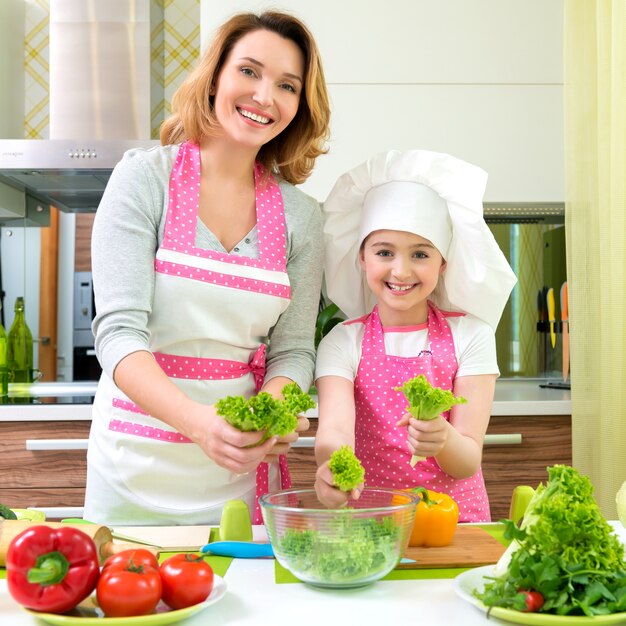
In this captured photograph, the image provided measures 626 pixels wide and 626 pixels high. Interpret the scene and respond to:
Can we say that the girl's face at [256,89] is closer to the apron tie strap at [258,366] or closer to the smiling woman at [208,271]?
the smiling woman at [208,271]

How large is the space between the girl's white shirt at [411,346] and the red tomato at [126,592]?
29.3 inches

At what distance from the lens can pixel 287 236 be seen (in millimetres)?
1554

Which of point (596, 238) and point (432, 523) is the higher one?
point (596, 238)

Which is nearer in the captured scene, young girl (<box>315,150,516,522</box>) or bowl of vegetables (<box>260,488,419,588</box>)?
bowl of vegetables (<box>260,488,419,588</box>)

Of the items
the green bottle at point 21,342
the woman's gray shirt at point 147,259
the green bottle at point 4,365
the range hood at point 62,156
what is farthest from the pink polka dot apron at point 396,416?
the green bottle at point 21,342

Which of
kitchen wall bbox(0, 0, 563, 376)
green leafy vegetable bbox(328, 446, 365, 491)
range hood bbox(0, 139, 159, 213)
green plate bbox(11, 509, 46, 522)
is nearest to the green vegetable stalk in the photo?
green leafy vegetable bbox(328, 446, 365, 491)

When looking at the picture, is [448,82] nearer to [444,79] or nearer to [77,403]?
[444,79]

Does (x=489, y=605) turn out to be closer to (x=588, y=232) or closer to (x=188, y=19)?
(x=588, y=232)

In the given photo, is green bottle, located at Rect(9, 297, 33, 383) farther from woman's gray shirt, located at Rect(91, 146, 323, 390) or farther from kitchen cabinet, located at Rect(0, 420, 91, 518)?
woman's gray shirt, located at Rect(91, 146, 323, 390)

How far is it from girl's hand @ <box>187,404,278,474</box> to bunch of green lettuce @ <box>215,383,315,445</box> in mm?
18

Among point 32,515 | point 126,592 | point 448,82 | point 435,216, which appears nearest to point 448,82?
point 448,82

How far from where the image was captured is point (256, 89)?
4.77ft

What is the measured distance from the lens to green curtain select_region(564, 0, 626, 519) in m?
2.31

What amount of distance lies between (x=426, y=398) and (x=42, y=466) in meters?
1.65
